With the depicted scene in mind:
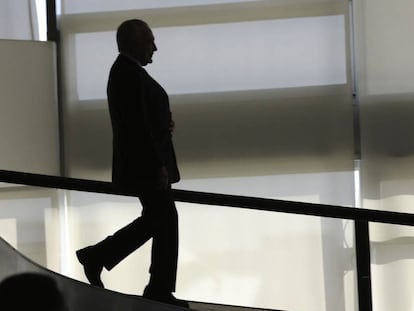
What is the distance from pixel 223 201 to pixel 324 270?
227 centimetres

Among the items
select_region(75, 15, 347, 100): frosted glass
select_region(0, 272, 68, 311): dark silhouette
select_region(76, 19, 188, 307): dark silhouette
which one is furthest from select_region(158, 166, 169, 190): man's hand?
select_region(75, 15, 347, 100): frosted glass

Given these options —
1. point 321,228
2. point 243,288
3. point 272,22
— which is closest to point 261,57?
point 272,22

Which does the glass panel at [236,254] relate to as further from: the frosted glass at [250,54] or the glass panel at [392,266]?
the frosted glass at [250,54]

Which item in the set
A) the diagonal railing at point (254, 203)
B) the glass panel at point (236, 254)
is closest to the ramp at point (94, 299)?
the diagonal railing at point (254, 203)

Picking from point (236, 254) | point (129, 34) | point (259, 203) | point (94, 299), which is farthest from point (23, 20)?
point (259, 203)

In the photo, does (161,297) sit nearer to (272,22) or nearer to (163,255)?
(163,255)

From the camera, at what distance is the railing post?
8.61 ft

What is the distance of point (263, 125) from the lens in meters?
4.39

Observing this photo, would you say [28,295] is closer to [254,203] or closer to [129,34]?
[254,203]

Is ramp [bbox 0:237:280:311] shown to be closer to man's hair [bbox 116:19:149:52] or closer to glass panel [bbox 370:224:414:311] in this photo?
man's hair [bbox 116:19:149:52]

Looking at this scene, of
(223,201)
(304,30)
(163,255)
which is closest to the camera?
(223,201)

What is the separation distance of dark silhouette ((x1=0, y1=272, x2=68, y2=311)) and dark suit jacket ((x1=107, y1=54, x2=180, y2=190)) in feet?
2.09

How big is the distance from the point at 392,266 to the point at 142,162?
8.27 ft

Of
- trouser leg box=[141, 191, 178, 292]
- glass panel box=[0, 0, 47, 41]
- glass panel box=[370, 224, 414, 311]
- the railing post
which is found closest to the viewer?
trouser leg box=[141, 191, 178, 292]
